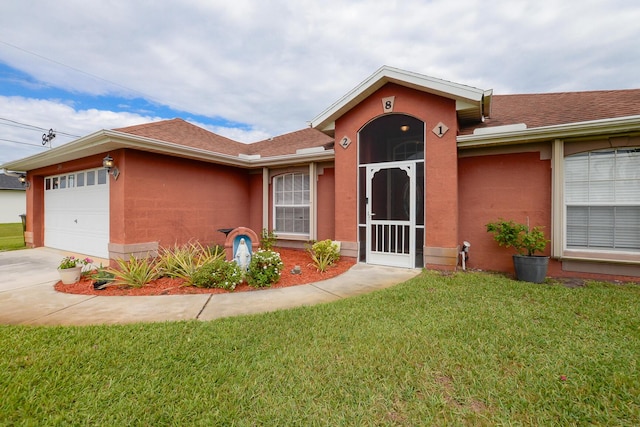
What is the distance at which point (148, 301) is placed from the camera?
4.48 metres

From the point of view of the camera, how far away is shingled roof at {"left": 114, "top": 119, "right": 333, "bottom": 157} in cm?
772

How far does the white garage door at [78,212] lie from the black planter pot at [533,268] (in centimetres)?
1024

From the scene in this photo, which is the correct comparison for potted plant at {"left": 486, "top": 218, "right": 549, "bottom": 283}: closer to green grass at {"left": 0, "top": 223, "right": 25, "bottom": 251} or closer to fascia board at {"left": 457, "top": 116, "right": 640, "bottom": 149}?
fascia board at {"left": 457, "top": 116, "right": 640, "bottom": 149}

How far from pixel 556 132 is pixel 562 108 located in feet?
6.77

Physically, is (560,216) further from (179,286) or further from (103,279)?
(103,279)

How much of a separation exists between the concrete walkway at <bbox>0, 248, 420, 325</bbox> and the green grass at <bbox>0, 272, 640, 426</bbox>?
0.39 meters

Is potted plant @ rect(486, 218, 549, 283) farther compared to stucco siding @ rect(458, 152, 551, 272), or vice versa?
stucco siding @ rect(458, 152, 551, 272)

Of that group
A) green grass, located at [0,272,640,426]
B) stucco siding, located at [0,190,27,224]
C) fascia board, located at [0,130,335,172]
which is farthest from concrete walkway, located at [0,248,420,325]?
stucco siding, located at [0,190,27,224]

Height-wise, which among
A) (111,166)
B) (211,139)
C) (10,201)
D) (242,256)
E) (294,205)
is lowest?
(242,256)

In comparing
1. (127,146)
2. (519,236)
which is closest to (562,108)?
(519,236)

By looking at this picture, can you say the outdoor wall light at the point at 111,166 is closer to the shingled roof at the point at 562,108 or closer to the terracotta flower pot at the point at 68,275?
the terracotta flower pot at the point at 68,275

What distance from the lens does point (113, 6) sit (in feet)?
25.3

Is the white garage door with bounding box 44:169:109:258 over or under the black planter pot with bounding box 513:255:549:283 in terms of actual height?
over

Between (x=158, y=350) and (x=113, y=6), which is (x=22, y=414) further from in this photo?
(x=113, y=6)
